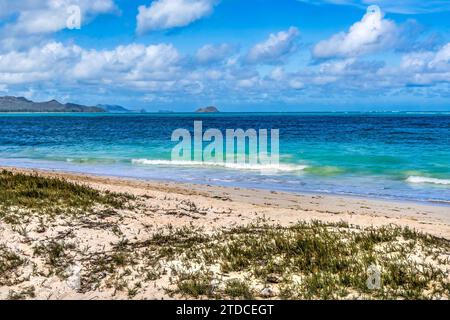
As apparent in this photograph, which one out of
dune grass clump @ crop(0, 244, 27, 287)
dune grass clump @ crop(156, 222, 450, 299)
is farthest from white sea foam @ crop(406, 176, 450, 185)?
dune grass clump @ crop(0, 244, 27, 287)

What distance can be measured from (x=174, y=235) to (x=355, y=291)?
4.45 metres

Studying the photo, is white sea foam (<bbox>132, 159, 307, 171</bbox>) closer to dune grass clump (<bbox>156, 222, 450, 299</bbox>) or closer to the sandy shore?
the sandy shore

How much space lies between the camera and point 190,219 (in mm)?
12172

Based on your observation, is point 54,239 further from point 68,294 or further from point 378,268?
point 378,268

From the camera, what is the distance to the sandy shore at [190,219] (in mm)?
7605

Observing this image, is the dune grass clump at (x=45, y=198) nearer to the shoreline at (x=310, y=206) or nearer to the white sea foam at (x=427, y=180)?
the shoreline at (x=310, y=206)

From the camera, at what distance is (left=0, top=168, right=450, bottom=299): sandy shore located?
761cm

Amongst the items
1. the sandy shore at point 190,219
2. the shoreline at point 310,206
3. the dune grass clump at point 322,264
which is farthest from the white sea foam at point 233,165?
the dune grass clump at point 322,264

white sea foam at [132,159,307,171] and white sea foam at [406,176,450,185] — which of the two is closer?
white sea foam at [406,176,450,185]

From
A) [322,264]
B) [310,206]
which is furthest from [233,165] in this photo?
[322,264]

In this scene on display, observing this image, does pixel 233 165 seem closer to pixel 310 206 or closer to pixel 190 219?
pixel 310 206

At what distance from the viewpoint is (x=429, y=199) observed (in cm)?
1922
